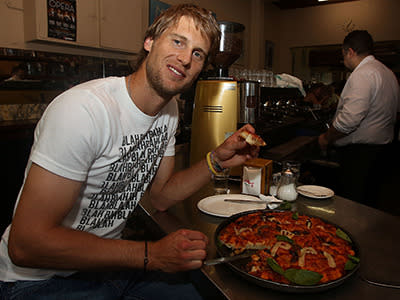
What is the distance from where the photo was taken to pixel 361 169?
3061 mm

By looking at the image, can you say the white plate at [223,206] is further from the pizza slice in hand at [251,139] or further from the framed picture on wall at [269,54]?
the framed picture on wall at [269,54]

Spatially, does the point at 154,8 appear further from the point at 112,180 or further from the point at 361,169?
the point at 112,180

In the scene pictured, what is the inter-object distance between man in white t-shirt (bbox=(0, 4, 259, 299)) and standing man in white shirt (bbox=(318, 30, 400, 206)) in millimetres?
1901

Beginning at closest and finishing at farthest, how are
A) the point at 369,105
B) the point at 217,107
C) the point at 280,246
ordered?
the point at 280,246
the point at 217,107
the point at 369,105

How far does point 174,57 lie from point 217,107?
0.65 meters

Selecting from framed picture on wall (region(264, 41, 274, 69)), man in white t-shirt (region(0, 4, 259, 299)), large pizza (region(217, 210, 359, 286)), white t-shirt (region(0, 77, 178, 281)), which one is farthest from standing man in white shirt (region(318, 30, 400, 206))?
framed picture on wall (region(264, 41, 274, 69))

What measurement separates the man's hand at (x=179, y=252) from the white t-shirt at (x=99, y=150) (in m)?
0.33

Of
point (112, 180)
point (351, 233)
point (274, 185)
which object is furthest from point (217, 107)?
point (351, 233)

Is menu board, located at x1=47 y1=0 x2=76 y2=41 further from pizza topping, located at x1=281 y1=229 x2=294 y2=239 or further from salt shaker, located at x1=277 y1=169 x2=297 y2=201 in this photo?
pizza topping, located at x1=281 y1=229 x2=294 y2=239

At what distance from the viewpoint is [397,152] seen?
17.4 feet

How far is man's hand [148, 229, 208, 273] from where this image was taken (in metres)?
0.91

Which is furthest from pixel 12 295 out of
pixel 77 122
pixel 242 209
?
pixel 242 209

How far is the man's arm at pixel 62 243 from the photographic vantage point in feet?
2.94

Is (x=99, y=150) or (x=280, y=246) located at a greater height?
(x=99, y=150)
